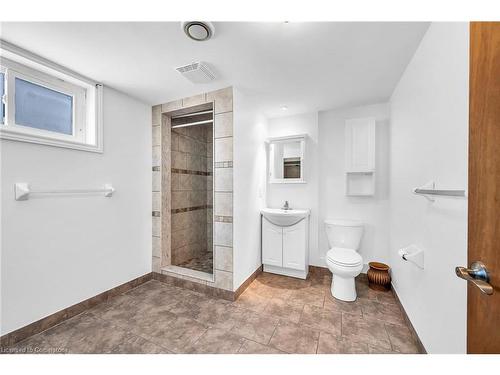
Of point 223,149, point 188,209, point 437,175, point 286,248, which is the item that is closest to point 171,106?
point 223,149

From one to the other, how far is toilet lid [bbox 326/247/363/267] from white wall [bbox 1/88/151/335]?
2198mm

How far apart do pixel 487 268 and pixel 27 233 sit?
2535 mm

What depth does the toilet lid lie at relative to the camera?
194cm

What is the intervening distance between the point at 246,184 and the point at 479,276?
6.23 ft

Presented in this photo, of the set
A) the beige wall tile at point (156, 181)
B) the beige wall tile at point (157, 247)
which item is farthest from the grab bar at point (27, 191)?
the beige wall tile at point (157, 247)

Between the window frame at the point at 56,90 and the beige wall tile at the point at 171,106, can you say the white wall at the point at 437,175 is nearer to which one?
the beige wall tile at the point at 171,106

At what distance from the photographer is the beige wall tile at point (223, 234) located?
2049 mm

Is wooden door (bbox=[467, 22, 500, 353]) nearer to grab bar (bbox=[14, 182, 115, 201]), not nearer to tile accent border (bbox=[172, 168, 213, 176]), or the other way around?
grab bar (bbox=[14, 182, 115, 201])

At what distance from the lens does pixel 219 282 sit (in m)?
2.08

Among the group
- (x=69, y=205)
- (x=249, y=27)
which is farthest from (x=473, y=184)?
(x=69, y=205)

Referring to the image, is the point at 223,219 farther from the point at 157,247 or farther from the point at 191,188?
the point at 191,188

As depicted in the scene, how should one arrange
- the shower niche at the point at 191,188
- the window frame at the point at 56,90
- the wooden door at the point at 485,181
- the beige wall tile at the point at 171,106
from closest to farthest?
1. the wooden door at the point at 485,181
2. the window frame at the point at 56,90
3. the beige wall tile at the point at 171,106
4. the shower niche at the point at 191,188

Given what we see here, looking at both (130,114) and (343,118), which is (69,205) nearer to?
(130,114)

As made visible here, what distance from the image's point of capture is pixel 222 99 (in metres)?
2.06
